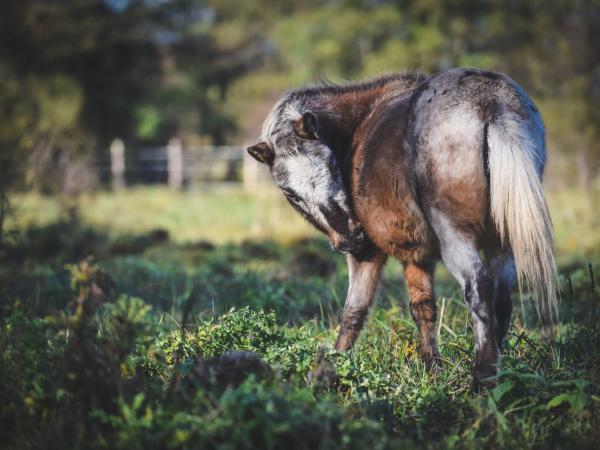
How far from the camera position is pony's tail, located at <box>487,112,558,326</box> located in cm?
272

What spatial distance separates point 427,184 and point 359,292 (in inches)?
42.7

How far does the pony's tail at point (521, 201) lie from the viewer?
2.72 metres

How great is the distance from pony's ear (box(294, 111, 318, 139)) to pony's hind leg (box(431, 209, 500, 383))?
46.9 inches

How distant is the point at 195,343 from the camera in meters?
3.10

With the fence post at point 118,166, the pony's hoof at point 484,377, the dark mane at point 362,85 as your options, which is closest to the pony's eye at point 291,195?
the dark mane at point 362,85

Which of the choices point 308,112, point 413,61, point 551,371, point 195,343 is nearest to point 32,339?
point 195,343

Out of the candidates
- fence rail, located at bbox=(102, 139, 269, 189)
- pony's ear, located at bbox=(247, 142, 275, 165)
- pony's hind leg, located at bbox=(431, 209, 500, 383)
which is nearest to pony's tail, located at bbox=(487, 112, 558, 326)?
pony's hind leg, located at bbox=(431, 209, 500, 383)

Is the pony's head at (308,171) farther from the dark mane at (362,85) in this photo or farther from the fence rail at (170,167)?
the fence rail at (170,167)

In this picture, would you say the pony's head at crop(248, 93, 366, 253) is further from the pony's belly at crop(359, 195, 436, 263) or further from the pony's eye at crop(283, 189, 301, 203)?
the pony's belly at crop(359, 195, 436, 263)

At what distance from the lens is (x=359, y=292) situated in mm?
3756

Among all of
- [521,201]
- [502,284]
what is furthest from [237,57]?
[521,201]

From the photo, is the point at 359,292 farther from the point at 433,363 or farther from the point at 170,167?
the point at 170,167

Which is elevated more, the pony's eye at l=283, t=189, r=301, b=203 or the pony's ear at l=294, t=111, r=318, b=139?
the pony's ear at l=294, t=111, r=318, b=139

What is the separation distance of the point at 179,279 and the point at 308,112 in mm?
3162
